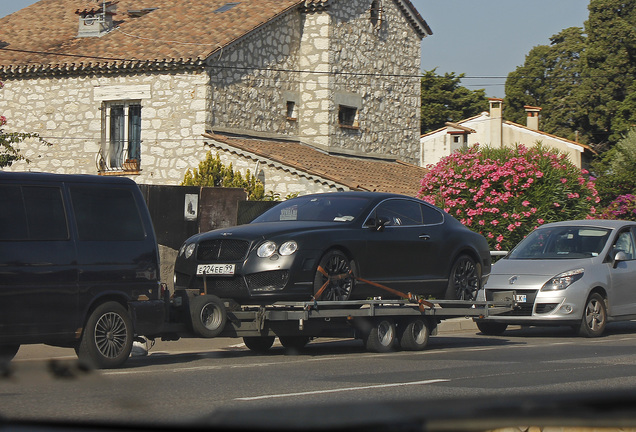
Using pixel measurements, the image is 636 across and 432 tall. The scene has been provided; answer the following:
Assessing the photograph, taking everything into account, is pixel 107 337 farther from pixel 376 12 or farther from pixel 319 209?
pixel 376 12

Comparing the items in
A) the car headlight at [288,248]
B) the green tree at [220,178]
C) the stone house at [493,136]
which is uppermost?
the stone house at [493,136]

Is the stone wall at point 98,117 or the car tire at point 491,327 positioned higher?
the stone wall at point 98,117

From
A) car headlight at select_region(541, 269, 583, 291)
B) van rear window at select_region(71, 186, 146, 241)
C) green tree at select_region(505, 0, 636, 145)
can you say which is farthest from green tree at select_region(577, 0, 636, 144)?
van rear window at select_region(71, 186, 146, 241)

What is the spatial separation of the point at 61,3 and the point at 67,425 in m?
37.0

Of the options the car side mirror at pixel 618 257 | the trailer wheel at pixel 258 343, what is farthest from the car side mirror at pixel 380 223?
the car side mirror at pixel 618 257

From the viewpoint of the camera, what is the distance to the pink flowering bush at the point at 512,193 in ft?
69.0

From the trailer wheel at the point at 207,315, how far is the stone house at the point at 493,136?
4110 centimetres

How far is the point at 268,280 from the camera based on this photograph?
11.1 meters

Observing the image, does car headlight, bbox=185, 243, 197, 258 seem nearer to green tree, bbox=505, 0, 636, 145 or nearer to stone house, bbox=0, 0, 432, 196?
Result: stone house, bbox=0, 0, 432, 196

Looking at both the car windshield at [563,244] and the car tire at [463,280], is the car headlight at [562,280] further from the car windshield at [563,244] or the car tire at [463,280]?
the car tire at [463,280]

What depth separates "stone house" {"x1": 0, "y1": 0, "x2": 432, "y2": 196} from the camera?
27.6 m

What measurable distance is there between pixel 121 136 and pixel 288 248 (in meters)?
19.1

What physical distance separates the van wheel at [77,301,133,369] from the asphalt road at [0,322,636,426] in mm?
234

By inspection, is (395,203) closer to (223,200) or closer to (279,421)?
(223,200)
